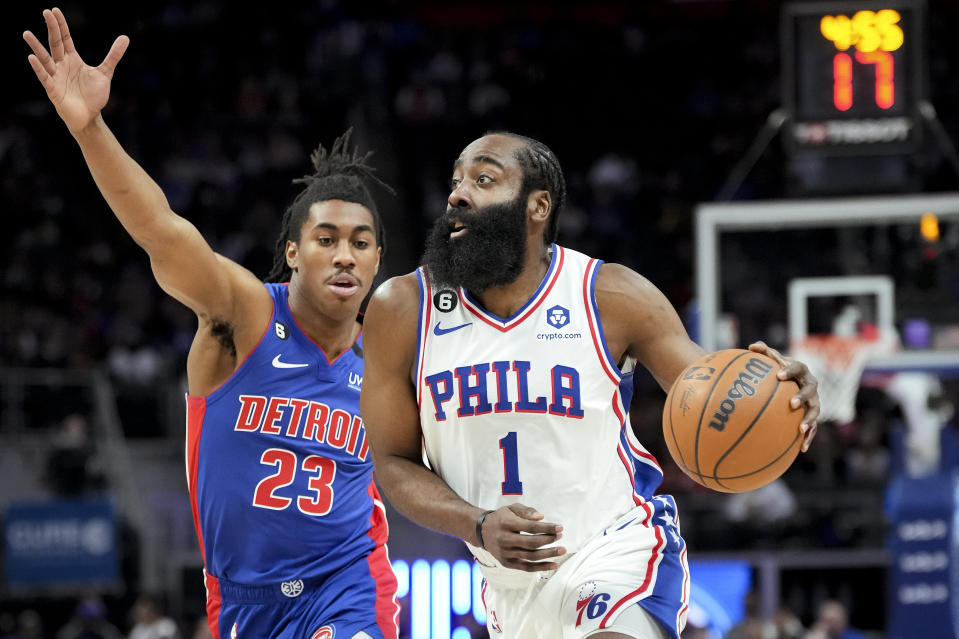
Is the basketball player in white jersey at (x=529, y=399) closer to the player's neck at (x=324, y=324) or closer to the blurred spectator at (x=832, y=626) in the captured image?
the player's neck at (x=324, y=324)

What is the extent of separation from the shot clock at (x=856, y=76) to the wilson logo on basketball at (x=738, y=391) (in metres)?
6.28

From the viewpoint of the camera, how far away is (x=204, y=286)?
4.51 m

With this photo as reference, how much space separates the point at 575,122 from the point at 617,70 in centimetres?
101

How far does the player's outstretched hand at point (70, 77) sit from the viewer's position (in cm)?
417

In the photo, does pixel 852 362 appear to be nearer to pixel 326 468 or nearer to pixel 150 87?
pixel 326 468

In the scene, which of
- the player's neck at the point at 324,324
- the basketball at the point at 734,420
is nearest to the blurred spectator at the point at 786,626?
the player's neck at the point at 324,324

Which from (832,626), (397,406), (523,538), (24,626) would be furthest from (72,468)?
(523,538)

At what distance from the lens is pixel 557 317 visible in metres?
4.18

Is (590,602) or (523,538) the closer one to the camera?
(523,538)

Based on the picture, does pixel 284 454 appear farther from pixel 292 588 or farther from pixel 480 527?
pixel 480 527

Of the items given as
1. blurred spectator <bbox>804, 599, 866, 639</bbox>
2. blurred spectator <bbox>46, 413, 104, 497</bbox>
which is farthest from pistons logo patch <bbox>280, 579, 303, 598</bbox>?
blurred spectator <bbox>46, 413, 104, 497</bbox>

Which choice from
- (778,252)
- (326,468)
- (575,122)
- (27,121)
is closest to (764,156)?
(575,122)

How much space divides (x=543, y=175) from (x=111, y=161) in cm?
135

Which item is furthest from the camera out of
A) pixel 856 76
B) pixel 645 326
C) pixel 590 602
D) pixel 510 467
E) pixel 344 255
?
pixel 856 76
